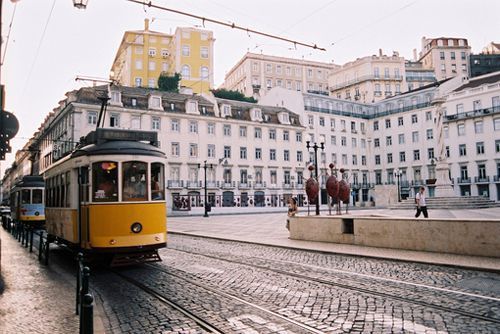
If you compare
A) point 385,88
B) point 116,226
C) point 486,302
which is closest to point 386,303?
point 486,302

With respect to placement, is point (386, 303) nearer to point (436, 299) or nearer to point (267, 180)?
point (436, 299)

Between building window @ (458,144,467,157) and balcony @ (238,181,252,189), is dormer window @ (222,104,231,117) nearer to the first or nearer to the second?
balcony @ (238,181,252,189)

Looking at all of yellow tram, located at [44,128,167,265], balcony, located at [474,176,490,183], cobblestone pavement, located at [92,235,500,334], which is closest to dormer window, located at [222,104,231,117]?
balcony, located at [474,176,490,183]

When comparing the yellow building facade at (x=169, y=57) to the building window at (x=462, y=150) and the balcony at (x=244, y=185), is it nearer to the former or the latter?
the balcony at (x=244, y=185)

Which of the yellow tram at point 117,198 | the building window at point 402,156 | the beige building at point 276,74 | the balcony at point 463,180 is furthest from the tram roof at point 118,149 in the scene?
the beige building at point 276,74

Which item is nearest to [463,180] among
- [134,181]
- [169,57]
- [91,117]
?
[91,117]

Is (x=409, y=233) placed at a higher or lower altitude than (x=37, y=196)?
lower

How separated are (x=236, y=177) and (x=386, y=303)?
4730cm

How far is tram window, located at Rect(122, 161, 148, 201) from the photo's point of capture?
940 cm

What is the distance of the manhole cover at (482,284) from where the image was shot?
6.87 meters

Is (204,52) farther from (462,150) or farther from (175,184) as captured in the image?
(462,150)

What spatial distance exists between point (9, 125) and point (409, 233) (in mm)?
10314

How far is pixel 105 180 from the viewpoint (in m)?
9.35

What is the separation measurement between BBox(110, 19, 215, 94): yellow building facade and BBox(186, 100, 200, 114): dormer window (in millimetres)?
17313
